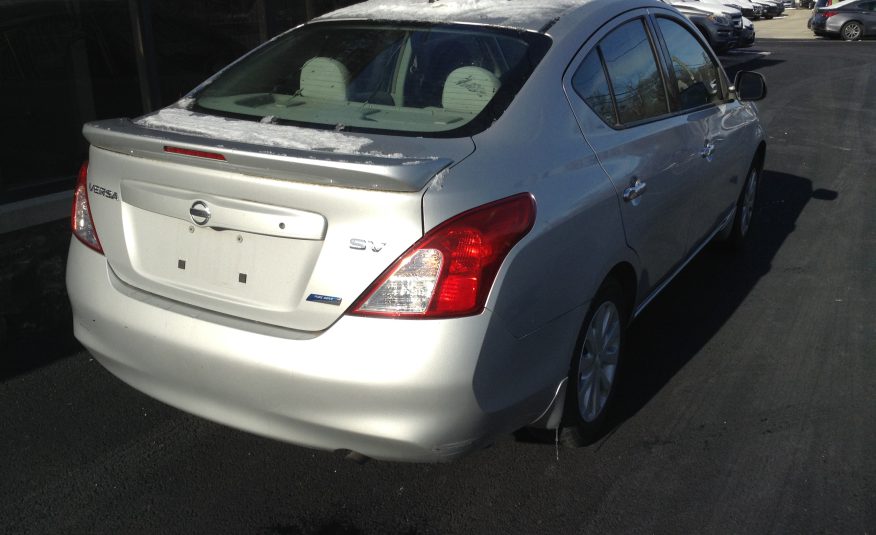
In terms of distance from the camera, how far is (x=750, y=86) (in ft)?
17.9

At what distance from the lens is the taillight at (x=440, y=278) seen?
2668mm

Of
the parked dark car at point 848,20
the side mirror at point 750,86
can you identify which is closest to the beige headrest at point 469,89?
the side mirror at point 750,86

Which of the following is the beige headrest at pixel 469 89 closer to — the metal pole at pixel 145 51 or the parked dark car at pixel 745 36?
the metal pole at pixel 145 51

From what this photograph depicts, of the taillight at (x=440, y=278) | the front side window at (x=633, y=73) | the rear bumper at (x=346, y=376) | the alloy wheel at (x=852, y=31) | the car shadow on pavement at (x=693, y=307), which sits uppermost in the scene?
the front side window at (x=633, y=73)

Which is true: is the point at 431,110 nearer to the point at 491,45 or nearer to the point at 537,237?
the point at 491,45

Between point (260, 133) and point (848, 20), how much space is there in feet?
94.8

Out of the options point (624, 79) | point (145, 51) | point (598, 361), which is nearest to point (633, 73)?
point (624, 79)

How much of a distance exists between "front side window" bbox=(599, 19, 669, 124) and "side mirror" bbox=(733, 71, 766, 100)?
134 centimetres

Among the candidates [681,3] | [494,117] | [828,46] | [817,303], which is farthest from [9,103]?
[828,46]

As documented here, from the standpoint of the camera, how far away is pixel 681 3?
76.5 ft

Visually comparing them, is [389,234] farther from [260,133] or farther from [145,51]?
[145,51]

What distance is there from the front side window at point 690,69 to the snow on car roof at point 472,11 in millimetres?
851

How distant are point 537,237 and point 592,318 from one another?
0.63 meters

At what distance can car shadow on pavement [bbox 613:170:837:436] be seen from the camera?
4.34m
